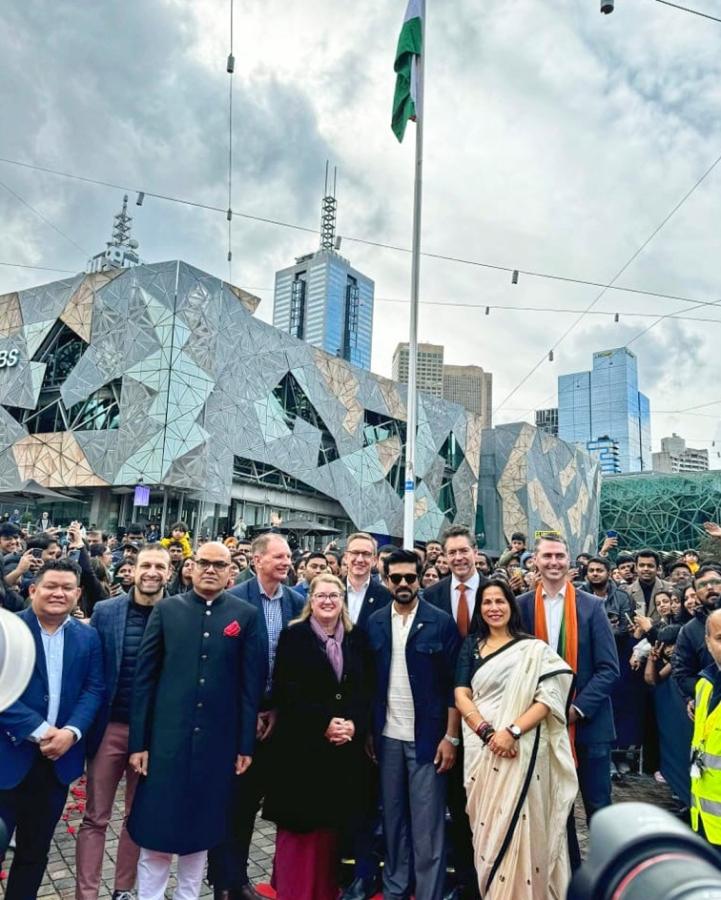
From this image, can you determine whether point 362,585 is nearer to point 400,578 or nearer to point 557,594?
point 400,578

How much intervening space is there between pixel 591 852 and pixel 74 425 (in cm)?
2960

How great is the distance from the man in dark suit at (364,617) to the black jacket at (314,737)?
0.28 metres

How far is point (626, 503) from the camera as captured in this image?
68.5 metres

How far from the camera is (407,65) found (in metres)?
10.6

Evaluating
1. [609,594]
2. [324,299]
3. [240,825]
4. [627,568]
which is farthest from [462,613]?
[324,299]

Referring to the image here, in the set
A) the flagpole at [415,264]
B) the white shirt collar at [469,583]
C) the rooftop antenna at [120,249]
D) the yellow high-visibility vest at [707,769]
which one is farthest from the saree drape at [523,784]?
the rooftop antenna at [120,249]

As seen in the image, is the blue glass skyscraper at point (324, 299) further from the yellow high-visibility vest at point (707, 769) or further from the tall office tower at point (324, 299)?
the yellow high-visibility vest at point (707, 769)

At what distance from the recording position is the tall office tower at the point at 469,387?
119062mm

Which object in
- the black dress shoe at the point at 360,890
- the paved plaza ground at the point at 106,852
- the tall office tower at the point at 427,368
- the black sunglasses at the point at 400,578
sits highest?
the tall office tower at the point at 427,368

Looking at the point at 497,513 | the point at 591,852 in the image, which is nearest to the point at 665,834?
the point at 591,852

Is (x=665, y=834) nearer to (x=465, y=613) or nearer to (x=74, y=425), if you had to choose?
(x=465, y=613)

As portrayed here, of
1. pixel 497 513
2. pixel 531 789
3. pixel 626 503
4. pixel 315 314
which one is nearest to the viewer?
pixel 531 789

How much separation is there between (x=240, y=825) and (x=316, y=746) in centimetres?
80

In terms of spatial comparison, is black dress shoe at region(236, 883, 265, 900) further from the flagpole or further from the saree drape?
the flagpole
